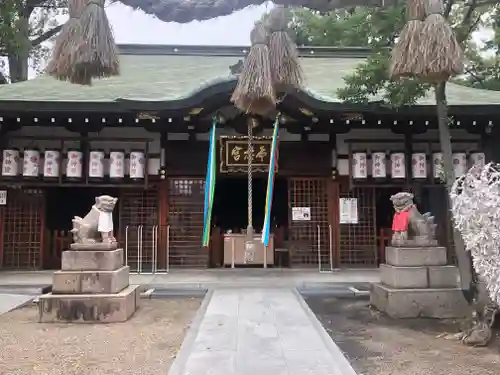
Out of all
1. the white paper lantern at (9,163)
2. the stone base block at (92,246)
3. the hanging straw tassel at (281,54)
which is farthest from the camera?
the white paper lantern at (9,163)

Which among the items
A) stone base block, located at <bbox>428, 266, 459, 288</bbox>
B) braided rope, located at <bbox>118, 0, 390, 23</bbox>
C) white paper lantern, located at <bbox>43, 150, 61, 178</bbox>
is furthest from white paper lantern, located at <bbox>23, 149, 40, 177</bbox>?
braided rope, located at <bbox>118, 0, 390, 23</bbox>

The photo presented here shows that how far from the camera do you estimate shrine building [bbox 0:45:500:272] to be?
416 inches

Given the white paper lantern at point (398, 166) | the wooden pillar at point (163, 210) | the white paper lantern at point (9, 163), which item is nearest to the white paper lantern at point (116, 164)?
the wooden pillar at point (163, 210)

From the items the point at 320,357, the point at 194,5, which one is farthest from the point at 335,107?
the point at 194,5

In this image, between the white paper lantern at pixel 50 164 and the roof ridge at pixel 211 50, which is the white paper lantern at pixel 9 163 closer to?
the white paper lantern at pixel 50 164

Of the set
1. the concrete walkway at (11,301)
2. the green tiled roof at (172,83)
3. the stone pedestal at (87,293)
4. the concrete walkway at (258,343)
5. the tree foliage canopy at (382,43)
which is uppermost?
the green tiled roof at (172,83)

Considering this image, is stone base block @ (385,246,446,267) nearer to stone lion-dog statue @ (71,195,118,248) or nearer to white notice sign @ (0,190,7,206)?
stone lion-dog statue @ (71,195,118,248)

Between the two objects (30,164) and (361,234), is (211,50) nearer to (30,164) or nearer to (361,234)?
(30,164)

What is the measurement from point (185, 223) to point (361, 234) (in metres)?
4.34

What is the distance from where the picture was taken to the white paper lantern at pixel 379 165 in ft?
35.1

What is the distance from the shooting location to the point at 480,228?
4539 millimetres

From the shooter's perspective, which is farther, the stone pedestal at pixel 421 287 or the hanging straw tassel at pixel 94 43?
the stone pedestal at pixel 421 287

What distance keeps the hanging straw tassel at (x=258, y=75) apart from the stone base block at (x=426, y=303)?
4.83 metres

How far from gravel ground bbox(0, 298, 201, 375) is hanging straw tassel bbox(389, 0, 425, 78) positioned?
3300 millimetres
